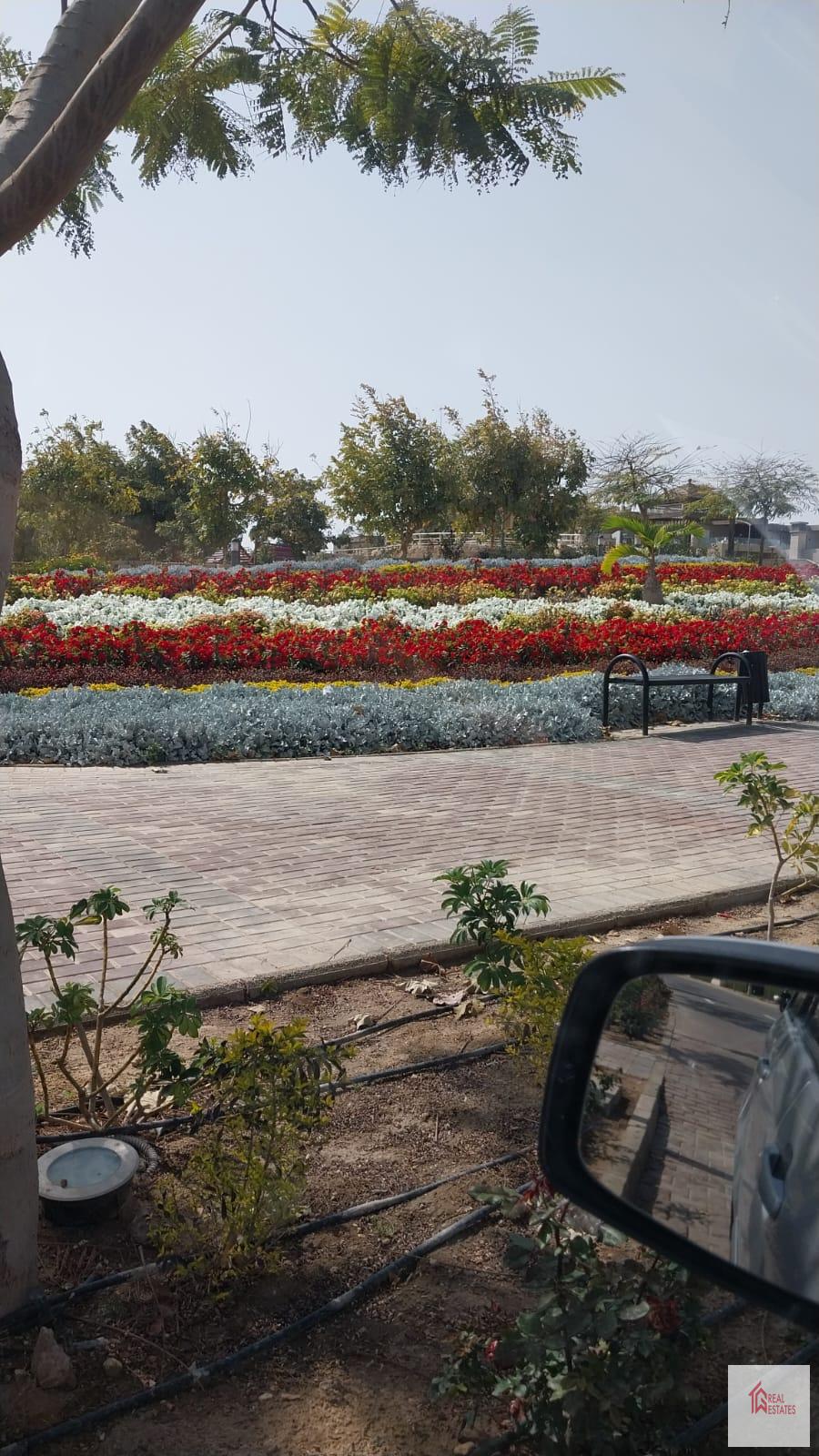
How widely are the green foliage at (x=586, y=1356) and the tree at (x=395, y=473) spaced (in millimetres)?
41789

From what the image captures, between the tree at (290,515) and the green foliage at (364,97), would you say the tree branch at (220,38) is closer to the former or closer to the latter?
the green foliage at (364,97)

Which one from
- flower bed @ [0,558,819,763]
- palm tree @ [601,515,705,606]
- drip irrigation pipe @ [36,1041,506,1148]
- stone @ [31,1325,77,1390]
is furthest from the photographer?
palm tree @ [601,515,705,606]

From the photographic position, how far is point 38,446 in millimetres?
43906

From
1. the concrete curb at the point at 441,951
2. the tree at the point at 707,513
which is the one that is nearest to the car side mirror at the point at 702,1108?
the concrete curb at the point at 441,951

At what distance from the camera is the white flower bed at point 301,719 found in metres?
9.59

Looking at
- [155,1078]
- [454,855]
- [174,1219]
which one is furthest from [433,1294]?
[454,855]

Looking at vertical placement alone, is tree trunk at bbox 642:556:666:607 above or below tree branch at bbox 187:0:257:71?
below

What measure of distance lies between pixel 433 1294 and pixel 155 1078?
3.10ft

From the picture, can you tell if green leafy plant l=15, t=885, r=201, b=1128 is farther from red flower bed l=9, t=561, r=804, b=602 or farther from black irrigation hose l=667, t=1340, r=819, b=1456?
red flower bed l=9, t=561, r=804, b=602

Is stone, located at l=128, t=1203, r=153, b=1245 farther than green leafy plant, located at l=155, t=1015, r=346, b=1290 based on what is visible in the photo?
Yes

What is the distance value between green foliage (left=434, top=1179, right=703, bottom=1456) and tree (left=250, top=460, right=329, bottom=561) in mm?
45987

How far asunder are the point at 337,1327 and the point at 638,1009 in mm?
1441

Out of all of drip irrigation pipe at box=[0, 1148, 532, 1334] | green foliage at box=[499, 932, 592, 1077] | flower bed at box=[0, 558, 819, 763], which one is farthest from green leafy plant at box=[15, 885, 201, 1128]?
flower bed at box=[0, 558, 819, 763]

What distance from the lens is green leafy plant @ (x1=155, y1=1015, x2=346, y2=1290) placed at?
2420 millimetres
